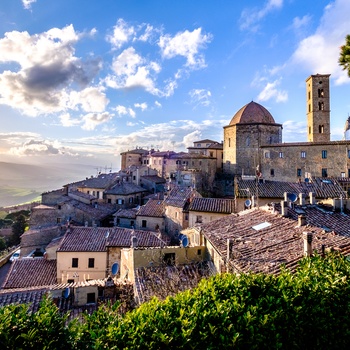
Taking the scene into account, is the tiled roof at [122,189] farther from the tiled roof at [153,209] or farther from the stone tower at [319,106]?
the stone tower at [319,106]

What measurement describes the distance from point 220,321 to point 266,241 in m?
7.10

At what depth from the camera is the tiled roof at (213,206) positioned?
24.9 metres

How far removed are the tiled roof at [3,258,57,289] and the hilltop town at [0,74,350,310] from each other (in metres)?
0.07

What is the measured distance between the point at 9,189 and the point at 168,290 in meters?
122

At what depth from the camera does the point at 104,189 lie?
161 ft

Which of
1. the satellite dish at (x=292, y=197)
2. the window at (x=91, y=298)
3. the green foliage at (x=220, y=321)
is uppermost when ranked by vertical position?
the satellite dish at (x=292, y=197)

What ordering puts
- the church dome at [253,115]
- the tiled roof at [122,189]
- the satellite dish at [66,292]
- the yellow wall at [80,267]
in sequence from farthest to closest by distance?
the church dome at [253,115], the tiled roof at [122,189], the yellow wall at [80,267], the satellite dish at [66,292]

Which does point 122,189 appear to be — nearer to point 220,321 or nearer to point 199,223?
point 199,223

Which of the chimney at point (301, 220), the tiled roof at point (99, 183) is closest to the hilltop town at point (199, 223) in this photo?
the tiled roof at point (99, 183)

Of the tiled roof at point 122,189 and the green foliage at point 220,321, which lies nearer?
the green foliage at point 220,321

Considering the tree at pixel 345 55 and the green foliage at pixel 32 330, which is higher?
the tree at pixel 345 55

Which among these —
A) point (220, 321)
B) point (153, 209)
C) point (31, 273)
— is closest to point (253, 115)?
point (153, 209)

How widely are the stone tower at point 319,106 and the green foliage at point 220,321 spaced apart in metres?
50.4

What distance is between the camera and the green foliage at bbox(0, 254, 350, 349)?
3.76m
